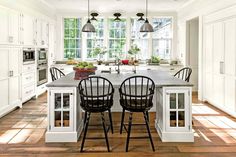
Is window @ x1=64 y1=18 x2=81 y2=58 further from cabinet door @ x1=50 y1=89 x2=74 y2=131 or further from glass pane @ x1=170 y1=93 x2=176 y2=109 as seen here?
glass pane @ x1=170 y1=93 x2=176 y2=109

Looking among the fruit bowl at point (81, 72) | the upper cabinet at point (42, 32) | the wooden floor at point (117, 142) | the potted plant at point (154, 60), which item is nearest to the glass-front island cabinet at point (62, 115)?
the wooden floor at point (117, 142)

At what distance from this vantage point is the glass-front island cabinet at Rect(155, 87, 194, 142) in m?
3.64

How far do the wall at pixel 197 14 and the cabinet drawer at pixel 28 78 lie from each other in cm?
428

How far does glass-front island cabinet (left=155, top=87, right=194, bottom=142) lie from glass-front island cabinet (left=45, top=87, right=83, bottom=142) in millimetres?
1213

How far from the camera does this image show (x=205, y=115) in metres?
5.30

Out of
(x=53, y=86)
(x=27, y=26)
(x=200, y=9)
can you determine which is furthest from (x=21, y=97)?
(x=200, y=9)

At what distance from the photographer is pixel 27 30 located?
21.2ft

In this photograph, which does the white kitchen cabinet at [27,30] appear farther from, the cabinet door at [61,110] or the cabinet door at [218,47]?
the cabinet door at [218,47]

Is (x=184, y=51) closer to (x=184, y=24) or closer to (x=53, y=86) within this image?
(x=184, y=24)

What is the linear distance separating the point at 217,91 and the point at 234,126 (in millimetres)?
1546

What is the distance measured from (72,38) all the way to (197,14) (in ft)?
14.0

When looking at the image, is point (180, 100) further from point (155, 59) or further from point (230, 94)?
point (155, 59)

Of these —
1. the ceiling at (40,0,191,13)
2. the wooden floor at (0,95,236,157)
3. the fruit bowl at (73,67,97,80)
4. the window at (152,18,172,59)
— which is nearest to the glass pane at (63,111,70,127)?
the wooden floor at (0,95,236,157)

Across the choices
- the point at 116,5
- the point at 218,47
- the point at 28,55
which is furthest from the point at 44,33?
the point at 218,47
